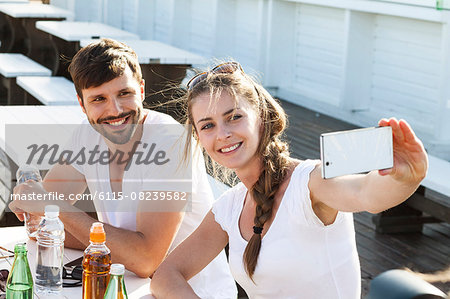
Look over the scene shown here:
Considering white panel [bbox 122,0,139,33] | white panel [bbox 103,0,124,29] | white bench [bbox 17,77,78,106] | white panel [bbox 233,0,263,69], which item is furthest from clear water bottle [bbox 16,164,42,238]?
white panel [bbox 103,0,124,29]

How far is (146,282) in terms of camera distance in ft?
8.30

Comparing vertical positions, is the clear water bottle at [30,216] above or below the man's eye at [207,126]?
below

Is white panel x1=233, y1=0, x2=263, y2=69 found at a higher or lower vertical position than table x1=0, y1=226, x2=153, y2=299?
higher

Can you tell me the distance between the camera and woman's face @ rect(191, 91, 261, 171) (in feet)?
7.57

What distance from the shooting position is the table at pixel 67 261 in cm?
236

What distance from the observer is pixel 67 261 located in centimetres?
264

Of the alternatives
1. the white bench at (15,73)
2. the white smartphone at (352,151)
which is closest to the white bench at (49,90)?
the white bench at (15,73)

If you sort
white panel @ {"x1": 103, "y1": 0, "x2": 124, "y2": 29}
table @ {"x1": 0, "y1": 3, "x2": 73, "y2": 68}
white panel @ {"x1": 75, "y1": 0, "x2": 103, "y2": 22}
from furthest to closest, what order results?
white panel @ {"x1": 75, "y1": 0, "x2": 103, "y2": 22}, white panel @ {"x1": 103, "y1": 0, "x2": 124, "y2": 29}, table @ {"x1": 0, "y1": 3, "x2": 73, "y2": 68}

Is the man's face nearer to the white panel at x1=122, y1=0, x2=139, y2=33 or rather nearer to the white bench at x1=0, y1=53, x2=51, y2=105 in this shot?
the white bench at x1=0, y1=53, x2=51, y2=105

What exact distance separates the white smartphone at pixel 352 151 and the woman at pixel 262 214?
0.40 metres

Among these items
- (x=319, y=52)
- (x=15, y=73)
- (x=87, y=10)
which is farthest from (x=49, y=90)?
(x=87, y=10)

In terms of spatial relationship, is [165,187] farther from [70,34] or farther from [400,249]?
[70,34]

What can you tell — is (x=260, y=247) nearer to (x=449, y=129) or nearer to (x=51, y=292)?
(x=51, y=292)

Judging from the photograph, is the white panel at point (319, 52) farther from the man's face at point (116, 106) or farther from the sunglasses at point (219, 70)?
the sunglasses at point (219, 70)
